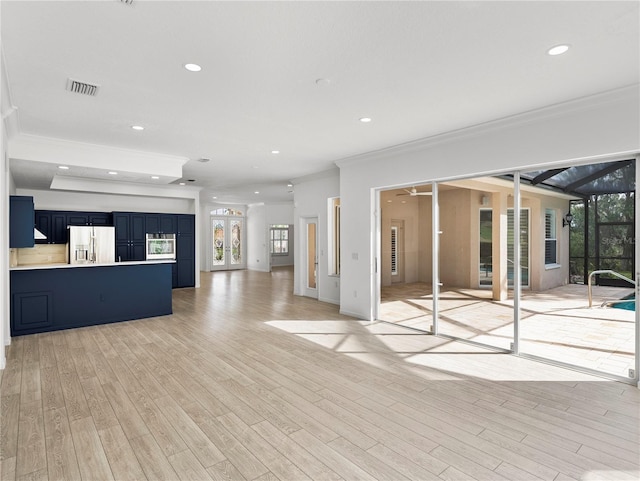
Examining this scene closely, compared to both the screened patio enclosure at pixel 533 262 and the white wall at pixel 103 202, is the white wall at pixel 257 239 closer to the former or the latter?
the white wall at pixel 103 202

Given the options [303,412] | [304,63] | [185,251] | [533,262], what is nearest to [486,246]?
[533,262]

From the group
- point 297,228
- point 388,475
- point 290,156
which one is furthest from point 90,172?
point 388,475

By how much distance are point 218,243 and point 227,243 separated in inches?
14.9

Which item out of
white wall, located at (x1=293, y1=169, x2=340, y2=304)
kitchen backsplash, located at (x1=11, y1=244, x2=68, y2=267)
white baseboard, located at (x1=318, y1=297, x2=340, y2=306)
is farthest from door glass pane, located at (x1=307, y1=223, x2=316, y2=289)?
kitchen backsplash, located at (x1=11, y1=244, x2=68, y2=267)

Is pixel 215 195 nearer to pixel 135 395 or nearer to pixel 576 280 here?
pixel 135 395

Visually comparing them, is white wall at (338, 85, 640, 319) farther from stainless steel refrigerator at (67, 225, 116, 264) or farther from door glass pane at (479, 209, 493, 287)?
stainless steel refrigerator at (67, 225, 116, 264)

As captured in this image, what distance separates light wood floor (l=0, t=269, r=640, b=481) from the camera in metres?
2.26

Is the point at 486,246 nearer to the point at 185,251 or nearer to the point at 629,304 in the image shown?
the point at 629,304

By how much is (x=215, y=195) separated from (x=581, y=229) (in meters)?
10.4

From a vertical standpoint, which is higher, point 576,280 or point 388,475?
point 576,280

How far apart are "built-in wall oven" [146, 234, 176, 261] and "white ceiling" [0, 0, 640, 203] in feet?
16.5

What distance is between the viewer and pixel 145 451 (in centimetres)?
240

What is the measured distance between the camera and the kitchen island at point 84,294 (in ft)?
17.2

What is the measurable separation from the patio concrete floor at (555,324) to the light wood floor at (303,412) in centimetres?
31
